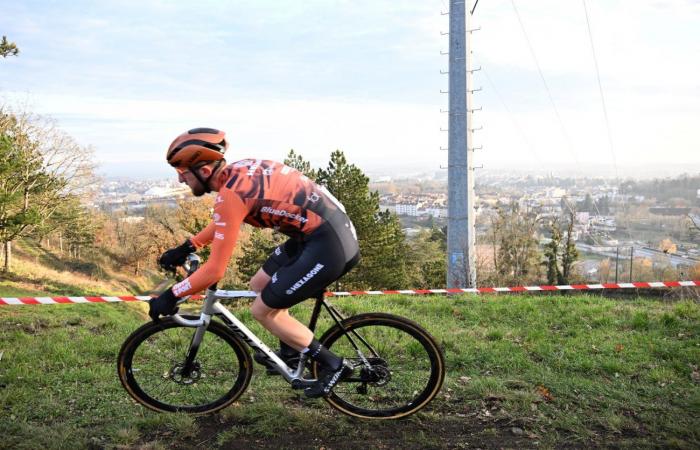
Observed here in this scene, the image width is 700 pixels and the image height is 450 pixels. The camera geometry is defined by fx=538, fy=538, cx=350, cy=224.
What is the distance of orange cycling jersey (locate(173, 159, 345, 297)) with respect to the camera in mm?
3588

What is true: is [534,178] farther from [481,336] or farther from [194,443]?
[194,443]

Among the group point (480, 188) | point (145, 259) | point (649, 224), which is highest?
point (480, 188)

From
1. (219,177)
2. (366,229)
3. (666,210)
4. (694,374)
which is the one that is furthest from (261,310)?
(666,210)

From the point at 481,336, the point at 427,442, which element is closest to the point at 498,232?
the point at 481,336

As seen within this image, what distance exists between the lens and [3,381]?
200 inches

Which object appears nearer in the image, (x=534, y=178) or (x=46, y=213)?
(x=46, y=213)

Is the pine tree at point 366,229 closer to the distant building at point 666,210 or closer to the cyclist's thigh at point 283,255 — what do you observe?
the distant building at point 666,210

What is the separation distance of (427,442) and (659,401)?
7.43 feet

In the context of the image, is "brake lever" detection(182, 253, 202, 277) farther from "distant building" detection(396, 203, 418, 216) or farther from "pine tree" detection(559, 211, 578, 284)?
"distant building" detection(396, 203, 418, 216)

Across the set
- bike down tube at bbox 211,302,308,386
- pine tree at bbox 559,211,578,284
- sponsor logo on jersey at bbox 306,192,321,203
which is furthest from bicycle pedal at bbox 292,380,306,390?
pine tree at bbox 559,211,578,284

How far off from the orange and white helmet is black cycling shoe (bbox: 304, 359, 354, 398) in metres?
1.82

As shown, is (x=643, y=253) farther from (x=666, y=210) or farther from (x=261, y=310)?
(x=261, y=310)

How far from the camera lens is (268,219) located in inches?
147

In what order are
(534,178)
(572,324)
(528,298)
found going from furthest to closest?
(534,178) < (528,298) < (572,324)
